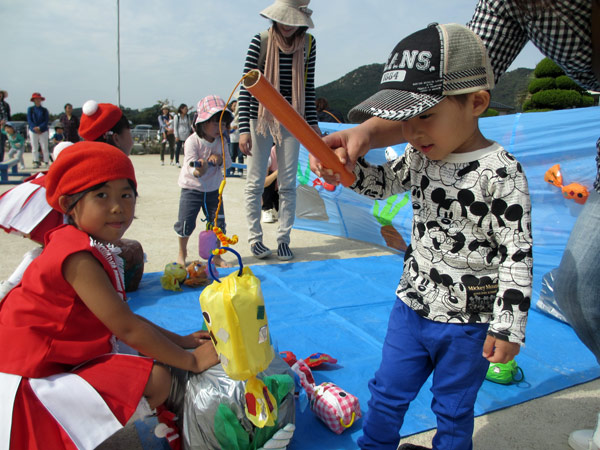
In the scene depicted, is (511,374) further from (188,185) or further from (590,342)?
(188,185)

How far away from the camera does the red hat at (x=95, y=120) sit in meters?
2.99

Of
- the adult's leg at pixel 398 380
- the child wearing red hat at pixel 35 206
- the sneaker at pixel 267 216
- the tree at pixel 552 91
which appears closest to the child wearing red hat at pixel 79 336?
the adult's leg at pixel 398 380

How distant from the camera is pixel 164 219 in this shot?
18.9 ft

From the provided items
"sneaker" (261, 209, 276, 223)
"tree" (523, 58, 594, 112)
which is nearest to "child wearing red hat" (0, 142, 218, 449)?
"sneaker" (261, 209, 276, 223)

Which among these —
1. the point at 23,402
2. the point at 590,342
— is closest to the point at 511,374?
the point at 590,342

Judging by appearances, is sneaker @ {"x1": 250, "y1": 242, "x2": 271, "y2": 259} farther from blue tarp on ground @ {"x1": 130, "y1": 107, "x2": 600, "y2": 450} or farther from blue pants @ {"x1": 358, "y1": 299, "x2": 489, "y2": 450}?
blue pants @ {"x1": 358, "y1": 299, "x2": 489, "y2": 450}

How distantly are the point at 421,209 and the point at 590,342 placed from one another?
82 cm

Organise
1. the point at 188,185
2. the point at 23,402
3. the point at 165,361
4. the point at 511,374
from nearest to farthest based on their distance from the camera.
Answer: the point at 23,402 < the point at 165,361 < the point at 511,374 < the point at 188,185

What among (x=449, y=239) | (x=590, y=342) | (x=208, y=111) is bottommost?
(x=590, y=342)

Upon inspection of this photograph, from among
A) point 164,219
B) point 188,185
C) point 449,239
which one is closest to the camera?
point 449,239

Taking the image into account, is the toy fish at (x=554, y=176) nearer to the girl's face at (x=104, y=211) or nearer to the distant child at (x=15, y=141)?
the girl's face at (x=104, y=211)

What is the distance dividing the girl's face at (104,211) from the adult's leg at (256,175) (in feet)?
7.79

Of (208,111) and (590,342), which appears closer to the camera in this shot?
(590,342)

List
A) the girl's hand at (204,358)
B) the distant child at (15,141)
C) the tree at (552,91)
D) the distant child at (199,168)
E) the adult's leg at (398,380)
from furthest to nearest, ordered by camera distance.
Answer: the tree at (552,91), the distant child at (15,141), the distant child at (199,168), the girl's hand at (204,358), the adult's leg at (398,380)
